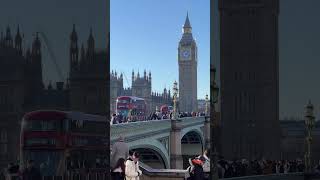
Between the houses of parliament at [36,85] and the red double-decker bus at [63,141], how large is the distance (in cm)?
15

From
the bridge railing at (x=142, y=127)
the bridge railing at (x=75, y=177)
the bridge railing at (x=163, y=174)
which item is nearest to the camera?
the bridge railing at (x=75, y=177)

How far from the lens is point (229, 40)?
41.7 ft

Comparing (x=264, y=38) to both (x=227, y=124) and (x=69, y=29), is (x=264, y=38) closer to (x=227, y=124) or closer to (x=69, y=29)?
(x=227, y=124)

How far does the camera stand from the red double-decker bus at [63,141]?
8.45 m

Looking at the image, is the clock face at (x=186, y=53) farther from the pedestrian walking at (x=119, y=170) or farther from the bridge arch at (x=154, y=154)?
the pedestrian walking at (x=119, y=170)

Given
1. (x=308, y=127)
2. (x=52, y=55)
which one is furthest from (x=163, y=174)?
(x=52, y=55)

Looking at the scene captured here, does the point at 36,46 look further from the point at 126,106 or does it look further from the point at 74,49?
the point at 126,106

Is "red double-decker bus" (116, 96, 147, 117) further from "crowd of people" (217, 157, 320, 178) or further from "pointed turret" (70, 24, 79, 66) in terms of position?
"pointed turret" (70, 24, 79, 66)

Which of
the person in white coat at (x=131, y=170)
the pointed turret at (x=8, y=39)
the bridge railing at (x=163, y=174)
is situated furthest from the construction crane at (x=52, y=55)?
the bridge railing at (x=163, y=174)

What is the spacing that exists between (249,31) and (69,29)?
209 inches

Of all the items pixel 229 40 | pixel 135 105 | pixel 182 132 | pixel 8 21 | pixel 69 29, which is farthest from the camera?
pixel 135 105

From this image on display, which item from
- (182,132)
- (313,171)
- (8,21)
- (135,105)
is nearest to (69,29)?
(8,21)

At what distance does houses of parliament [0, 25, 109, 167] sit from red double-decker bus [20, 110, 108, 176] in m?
0.15

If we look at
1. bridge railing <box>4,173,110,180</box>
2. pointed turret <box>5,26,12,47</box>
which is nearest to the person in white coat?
bridge railing <box>4,173,110,180</box>
